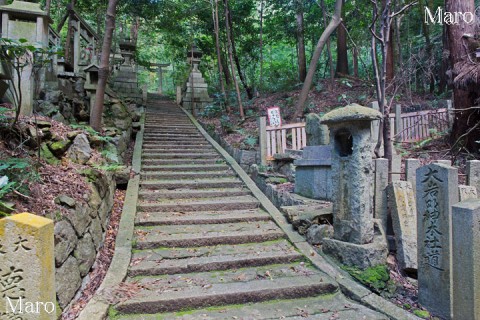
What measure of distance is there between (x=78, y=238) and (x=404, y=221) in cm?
397

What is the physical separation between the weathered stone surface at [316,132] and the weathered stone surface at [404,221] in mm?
2151

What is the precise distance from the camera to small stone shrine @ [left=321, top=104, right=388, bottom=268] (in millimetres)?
3867

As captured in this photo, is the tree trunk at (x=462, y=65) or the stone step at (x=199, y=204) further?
the tree trunk at (x=462, y=65)

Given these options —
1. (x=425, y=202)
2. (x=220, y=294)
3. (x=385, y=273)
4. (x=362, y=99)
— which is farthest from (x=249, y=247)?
(x=362, y=99)

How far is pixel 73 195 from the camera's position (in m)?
3.77

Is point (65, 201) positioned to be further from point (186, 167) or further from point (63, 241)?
point (186, 167)

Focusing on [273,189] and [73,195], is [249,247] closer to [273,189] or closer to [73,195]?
[273,189]

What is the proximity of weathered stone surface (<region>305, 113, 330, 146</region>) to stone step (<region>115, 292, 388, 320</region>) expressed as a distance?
3.31 metres

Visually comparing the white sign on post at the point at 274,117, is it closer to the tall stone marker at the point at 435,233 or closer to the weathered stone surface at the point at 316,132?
the weathered stone surface at the point at 316,132

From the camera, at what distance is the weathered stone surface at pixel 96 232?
3980 mm

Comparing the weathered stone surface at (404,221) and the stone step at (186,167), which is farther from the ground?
the stone step at (186,167)

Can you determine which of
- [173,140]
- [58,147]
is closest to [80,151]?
[58,147]

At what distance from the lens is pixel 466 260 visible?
2830 mm

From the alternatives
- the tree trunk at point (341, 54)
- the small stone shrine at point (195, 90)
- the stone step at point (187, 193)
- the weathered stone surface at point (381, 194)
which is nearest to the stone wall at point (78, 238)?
the stone step at point (187, 193)
